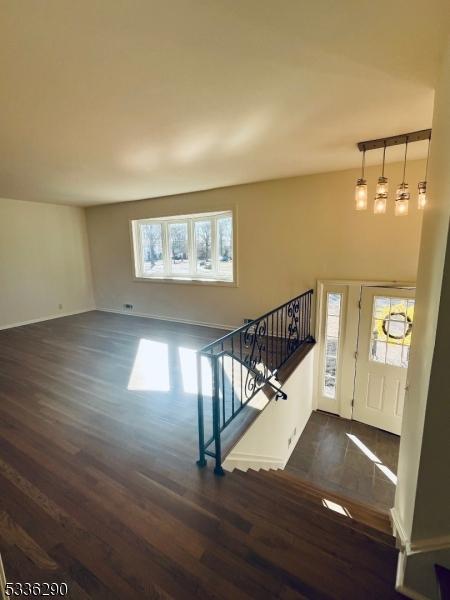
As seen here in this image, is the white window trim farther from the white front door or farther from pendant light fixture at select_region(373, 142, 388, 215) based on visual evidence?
pendant light fixture at select_region(373, 142, 388, 215)

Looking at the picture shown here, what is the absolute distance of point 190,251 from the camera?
17.8ft

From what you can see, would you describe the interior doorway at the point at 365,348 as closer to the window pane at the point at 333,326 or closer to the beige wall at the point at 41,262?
the window pane at the point at 333,326

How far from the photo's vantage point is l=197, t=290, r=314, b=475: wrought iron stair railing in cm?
193

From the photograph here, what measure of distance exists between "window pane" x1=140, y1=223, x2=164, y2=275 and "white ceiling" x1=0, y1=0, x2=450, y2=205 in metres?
2.80

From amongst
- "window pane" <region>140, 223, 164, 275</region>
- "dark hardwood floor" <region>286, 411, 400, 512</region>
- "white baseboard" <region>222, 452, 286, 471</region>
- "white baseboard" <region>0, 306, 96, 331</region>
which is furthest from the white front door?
"white baseboard" <region>0, 306, 96, 331</region>

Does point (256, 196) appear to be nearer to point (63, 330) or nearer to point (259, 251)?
point (259, 251)

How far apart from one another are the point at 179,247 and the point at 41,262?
9.93 ft

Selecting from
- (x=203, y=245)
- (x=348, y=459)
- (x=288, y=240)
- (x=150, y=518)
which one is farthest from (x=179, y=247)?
(x=150, y=518)

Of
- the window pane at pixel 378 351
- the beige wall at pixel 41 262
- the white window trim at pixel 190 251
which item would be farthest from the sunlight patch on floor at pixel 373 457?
the beige wall at pixel 41 262

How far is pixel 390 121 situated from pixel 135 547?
339cm

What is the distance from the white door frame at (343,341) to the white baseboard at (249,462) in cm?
141

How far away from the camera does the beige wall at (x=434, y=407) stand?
1088 millimetres

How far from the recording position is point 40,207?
569cm

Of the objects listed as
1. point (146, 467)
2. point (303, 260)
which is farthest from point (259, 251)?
point (146, 467)
